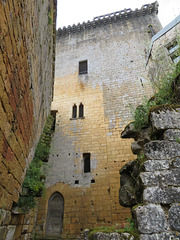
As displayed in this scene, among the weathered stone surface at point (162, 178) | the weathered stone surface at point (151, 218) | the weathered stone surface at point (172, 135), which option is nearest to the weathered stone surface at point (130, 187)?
the weathered stone surface at point (162, 178)

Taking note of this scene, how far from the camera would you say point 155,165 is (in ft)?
8.68

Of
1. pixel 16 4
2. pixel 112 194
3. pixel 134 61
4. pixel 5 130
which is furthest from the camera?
pixel 134 61

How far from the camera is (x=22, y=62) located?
6.92 ft

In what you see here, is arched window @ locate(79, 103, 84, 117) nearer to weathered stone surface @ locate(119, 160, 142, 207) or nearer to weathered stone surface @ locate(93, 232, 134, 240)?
weathered stone surface @ locate(119, 160, 142, 207)

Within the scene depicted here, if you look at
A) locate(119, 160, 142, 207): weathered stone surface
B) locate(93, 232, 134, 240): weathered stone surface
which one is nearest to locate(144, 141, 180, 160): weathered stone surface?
locate(119, 160, 142, 207): weathered stone surface

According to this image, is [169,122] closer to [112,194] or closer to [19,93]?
[19,93]

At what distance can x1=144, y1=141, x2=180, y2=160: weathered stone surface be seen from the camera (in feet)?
8.82

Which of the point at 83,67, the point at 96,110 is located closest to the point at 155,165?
the point at 96,110

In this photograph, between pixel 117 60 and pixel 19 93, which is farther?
pixel 117 60

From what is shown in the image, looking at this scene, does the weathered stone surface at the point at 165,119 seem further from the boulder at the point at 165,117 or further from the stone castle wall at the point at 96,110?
the stone castle wall at the point at 96,110

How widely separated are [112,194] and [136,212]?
19.5 feet

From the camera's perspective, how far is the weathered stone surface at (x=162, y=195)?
2359 mm

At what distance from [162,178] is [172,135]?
0.71 m

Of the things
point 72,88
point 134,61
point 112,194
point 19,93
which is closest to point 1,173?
point 19,93
